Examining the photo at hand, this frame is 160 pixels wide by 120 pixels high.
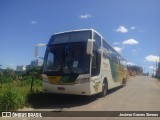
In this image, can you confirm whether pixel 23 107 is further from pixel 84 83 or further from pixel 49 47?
pixel 49 47

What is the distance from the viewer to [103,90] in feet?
49.9

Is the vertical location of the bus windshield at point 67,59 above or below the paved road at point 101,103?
above

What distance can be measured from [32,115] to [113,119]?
2945mm

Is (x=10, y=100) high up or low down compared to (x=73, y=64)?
down

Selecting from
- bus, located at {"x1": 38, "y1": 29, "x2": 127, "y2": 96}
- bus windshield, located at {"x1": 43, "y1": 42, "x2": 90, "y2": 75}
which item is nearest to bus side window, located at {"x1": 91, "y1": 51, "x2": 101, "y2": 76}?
bus, located at {"x1": 38, "y1": 29, "x2": 127, "y2": 96}

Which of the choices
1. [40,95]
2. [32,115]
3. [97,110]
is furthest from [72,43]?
[32,115]

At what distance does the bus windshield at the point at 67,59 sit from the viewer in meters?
12.4

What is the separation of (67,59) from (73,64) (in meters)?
0.44

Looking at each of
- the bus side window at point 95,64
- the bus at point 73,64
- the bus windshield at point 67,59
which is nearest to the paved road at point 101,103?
the bus at point 73,64

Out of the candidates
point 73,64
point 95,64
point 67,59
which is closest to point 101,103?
point 95,64

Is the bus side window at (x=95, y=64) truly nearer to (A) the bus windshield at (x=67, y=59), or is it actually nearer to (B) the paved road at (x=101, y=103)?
(A) the bus windshield at (x=67, y=59)

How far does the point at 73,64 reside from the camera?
41.1 feet

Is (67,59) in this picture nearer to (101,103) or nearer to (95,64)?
(95,64)

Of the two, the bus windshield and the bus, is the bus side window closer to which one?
the bus
